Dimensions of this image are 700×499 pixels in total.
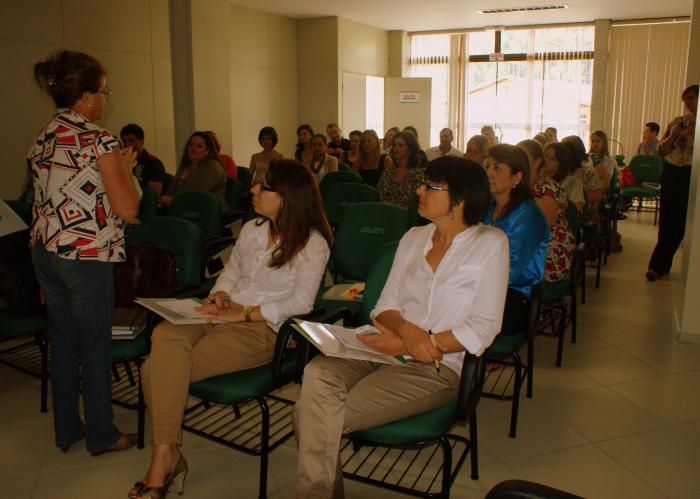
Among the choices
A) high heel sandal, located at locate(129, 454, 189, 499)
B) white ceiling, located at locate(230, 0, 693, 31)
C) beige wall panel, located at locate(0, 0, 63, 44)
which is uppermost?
white ceiling, located at locate(230, 0, 693, 31)

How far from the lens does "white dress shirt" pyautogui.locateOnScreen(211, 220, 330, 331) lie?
98.7 inches

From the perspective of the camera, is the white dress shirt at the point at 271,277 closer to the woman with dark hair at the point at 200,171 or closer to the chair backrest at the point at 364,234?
the chair backrest at the point at 364,234

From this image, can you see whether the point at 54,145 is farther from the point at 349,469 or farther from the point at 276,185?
the point at 349,469

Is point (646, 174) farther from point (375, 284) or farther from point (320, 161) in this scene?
point (375, 284)

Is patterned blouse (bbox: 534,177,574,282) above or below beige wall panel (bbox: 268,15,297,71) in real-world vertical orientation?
below

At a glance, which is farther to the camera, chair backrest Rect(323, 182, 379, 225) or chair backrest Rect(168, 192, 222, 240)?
chair backrest Rect(323, 182, 379, 225)

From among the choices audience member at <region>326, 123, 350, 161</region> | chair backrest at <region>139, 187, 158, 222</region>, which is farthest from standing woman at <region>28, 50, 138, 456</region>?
audience member at <region>326, 123, 350, 161</region>

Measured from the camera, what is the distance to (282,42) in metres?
11.4

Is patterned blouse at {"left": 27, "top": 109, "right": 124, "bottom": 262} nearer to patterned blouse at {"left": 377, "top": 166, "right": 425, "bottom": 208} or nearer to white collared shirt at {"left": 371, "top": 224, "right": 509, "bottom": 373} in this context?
white collared shirt at {"left": 371, "top": 224, "right": 509, "bottom": 373}

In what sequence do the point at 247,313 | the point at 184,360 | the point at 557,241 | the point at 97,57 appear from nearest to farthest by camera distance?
the point at 184,360, the point at 247,313, the point at 557,241, the point at 97,57

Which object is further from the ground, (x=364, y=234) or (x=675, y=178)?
(x=675, y=178)

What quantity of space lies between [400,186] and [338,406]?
356 cm

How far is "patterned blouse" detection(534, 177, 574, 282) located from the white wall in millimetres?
5804

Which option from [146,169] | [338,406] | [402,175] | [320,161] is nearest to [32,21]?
[146,169]
